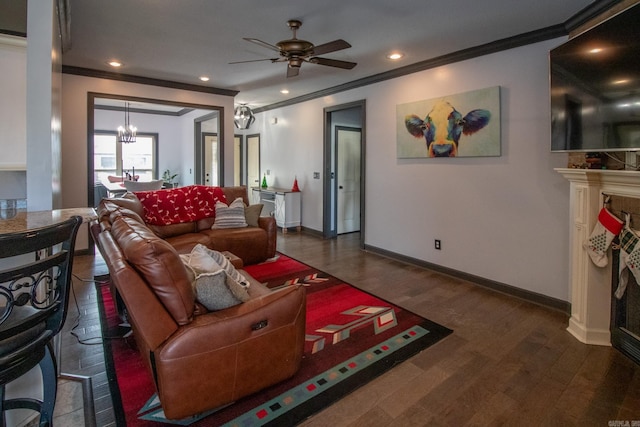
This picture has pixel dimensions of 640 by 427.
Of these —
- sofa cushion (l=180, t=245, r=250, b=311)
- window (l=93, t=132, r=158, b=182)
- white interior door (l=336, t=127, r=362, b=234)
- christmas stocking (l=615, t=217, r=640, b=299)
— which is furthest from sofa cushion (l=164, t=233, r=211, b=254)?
window (l=93, t=132, r=158, b=182)

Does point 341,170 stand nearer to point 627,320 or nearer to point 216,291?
point 627,320

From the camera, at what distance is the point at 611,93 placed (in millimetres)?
2346

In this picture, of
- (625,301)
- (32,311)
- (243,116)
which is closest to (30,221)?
(32,311)

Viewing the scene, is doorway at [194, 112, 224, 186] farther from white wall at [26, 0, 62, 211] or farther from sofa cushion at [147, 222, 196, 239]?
white wall at [26, 0, 62, 211]

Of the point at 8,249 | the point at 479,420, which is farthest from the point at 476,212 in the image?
the point at 8,249

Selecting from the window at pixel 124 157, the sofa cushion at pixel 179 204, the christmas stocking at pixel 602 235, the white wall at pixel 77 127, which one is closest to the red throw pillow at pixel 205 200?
the sofa cushion at pixel 179 204

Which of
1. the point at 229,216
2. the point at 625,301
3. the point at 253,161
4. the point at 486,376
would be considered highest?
the point at 253,161

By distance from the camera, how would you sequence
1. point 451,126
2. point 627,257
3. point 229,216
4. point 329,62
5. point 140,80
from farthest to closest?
point 140,80, point 229,216, point 451,126, point 329,62, point 627,257

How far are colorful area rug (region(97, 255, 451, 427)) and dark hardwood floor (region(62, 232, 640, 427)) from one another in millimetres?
79

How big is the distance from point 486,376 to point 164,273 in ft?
6.49

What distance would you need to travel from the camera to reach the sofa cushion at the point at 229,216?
4637 mm

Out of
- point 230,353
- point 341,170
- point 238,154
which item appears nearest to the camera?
point 230,353

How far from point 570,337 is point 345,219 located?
4241 millimetres

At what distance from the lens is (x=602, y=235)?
8.36ft
